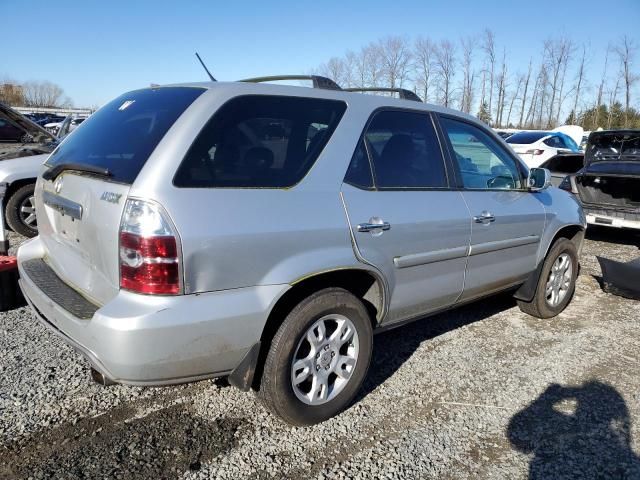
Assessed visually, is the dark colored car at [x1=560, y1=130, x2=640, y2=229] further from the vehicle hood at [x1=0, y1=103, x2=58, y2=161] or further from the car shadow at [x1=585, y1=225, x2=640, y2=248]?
the vehicle hood at [x1=0, y1=103, x2=58, y2=161]

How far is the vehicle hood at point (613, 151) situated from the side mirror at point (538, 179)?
4.40m

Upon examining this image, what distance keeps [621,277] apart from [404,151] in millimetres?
3411

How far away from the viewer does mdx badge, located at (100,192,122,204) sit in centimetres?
222

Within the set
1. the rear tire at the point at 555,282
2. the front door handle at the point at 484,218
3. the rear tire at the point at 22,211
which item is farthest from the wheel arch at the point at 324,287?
the rear tire at the point at 22,211

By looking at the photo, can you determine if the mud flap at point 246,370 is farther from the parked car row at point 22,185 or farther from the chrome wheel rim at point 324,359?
the parked car row at point 22,185

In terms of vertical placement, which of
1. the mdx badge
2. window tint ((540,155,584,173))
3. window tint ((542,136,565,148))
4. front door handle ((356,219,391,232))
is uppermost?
the mdx badge

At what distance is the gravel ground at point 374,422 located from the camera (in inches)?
97.4

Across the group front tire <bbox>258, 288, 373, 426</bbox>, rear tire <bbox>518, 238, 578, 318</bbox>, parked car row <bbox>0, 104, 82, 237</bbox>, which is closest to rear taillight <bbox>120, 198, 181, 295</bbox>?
front tire <bbox>258, 288, 373, 426</bbox>

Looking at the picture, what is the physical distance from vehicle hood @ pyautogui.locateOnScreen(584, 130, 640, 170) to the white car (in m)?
5.33

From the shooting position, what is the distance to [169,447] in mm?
2555

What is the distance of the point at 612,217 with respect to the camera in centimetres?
724

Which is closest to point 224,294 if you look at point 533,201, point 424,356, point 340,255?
point 340,255

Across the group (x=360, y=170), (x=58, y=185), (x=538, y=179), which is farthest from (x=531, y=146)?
(x=58, y=185)

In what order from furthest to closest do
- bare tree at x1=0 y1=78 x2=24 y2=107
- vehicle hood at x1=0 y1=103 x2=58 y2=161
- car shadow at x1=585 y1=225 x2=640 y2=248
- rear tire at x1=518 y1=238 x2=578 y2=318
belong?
bare tree at x1=0 y1=78 x2=24 y2=107
car shadow at x1=585 y1=225 x2=640 y2=248
vehicle hood at x1=0 y1=103 x2=58 y2=161
rear tire at x1=518 y1=238 x2=578 y2=318
